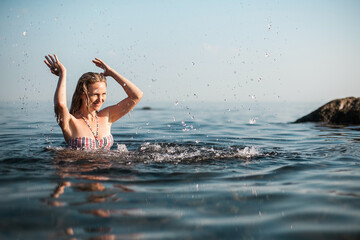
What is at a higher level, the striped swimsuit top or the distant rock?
the distant rock

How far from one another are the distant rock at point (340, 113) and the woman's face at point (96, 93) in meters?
9.71

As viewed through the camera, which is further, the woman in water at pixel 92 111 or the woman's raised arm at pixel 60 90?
the woman in water at pixel 92 111

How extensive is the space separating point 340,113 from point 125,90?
9713mm

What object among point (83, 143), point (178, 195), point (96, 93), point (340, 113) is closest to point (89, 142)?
point (83, 143)

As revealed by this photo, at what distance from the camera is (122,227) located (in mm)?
2609

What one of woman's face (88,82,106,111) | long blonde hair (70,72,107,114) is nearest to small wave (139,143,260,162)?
woman's face (88,82,106,111)

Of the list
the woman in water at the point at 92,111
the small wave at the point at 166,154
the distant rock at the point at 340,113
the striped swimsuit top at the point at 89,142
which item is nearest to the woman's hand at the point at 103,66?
the woman in water at the point at 92,111

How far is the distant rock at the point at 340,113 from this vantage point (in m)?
12.7

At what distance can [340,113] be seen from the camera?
1298 centimetres

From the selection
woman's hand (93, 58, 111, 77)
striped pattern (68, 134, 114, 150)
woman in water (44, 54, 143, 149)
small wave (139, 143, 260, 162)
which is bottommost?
small wave (139, 143, 260, 162)

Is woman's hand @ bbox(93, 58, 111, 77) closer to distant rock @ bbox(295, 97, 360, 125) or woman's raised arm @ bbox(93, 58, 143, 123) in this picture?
woman's raised arm @ bbox(93, 58, 143, 123)

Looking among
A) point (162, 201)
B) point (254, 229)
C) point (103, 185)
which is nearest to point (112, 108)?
point (103, 185)

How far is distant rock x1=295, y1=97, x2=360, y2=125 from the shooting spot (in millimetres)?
12719

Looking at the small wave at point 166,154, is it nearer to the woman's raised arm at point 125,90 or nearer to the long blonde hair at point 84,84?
the woman's raised arm at point 125,90
